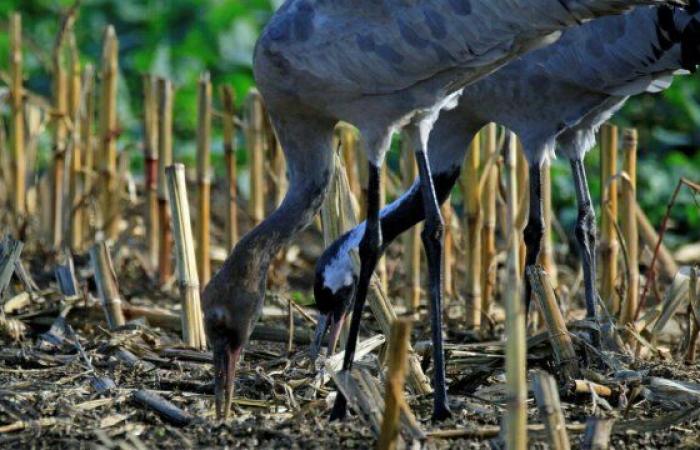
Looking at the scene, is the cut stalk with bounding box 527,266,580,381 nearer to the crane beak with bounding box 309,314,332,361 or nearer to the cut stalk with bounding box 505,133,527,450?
the crane beak with bounding box 309,314,332,361

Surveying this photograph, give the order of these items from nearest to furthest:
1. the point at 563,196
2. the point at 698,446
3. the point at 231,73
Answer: the point at 698,446 < the point at 563,196 < the point at 231,73

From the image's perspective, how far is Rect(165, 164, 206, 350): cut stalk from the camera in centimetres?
627

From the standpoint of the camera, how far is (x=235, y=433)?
491 cm

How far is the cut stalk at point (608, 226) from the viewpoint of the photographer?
739cm

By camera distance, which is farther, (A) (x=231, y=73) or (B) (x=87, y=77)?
(A) (x=231, y=73)

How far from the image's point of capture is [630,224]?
7.32 metres

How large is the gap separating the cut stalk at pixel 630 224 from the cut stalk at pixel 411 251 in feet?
3.65

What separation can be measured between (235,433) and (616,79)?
2.84m

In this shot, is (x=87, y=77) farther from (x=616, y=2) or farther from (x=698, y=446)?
(x=698, y=446)

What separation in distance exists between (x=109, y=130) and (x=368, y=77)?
10.8 ft

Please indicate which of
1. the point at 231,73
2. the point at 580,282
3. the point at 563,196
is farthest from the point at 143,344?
the point at 231,73

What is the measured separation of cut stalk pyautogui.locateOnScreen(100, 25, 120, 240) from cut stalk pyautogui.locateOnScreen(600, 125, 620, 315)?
9.71 feet

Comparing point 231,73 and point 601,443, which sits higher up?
point 231,73

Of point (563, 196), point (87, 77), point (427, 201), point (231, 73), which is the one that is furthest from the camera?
point (231, 73)
